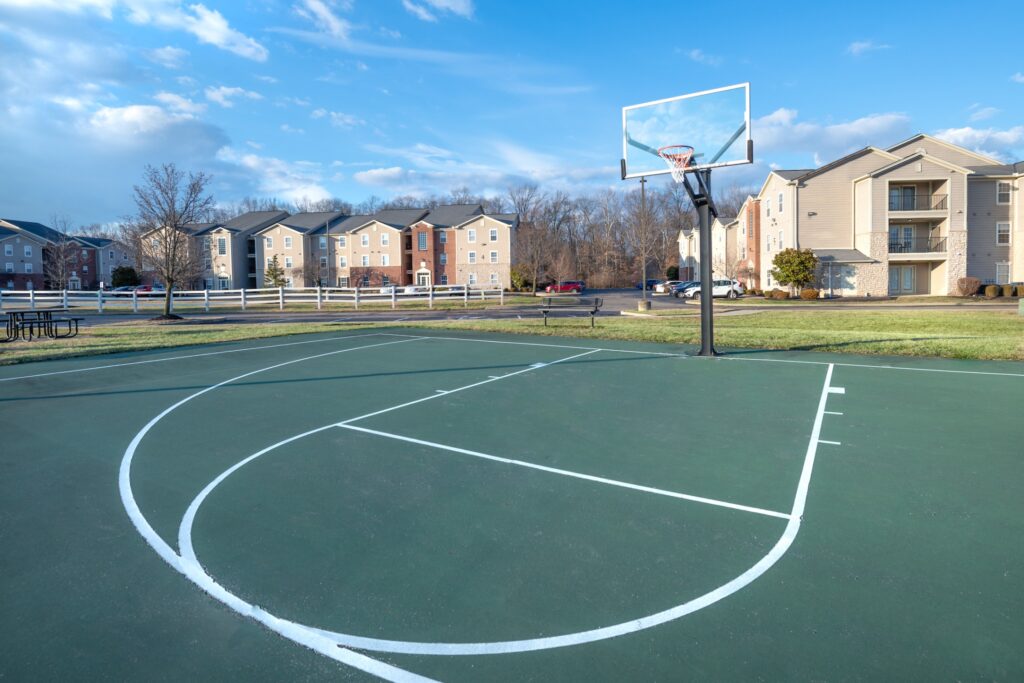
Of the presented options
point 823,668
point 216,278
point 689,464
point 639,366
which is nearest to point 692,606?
point 823,668

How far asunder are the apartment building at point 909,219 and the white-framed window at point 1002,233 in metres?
0.07

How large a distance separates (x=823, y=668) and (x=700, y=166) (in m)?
13.3

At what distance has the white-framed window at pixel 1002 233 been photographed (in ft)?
136

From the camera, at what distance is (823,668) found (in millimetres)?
3055

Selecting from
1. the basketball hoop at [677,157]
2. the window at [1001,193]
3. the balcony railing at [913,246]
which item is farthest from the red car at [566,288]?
the basketball hoop at [677,157]

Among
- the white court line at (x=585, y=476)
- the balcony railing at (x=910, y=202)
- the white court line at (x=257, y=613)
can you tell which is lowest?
the white court line at (x=257, y=613)

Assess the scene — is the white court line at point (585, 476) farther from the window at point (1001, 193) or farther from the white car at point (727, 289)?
the window at point (1001, 193)

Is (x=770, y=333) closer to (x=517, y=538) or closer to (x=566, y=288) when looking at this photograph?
(x=517, y=538)

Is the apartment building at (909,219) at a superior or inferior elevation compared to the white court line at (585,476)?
superior

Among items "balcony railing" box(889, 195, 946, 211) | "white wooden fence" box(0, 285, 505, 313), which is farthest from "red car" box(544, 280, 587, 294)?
"balcony railing" box(889, 195, 946, 211)

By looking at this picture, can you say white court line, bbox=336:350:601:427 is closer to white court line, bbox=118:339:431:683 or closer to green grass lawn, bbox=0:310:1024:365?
white court line, bbox=118:339:431:683

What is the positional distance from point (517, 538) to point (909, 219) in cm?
4644

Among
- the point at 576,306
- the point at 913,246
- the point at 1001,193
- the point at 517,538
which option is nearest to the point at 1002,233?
the point at 1001,193

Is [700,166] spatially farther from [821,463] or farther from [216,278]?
[216,278]
